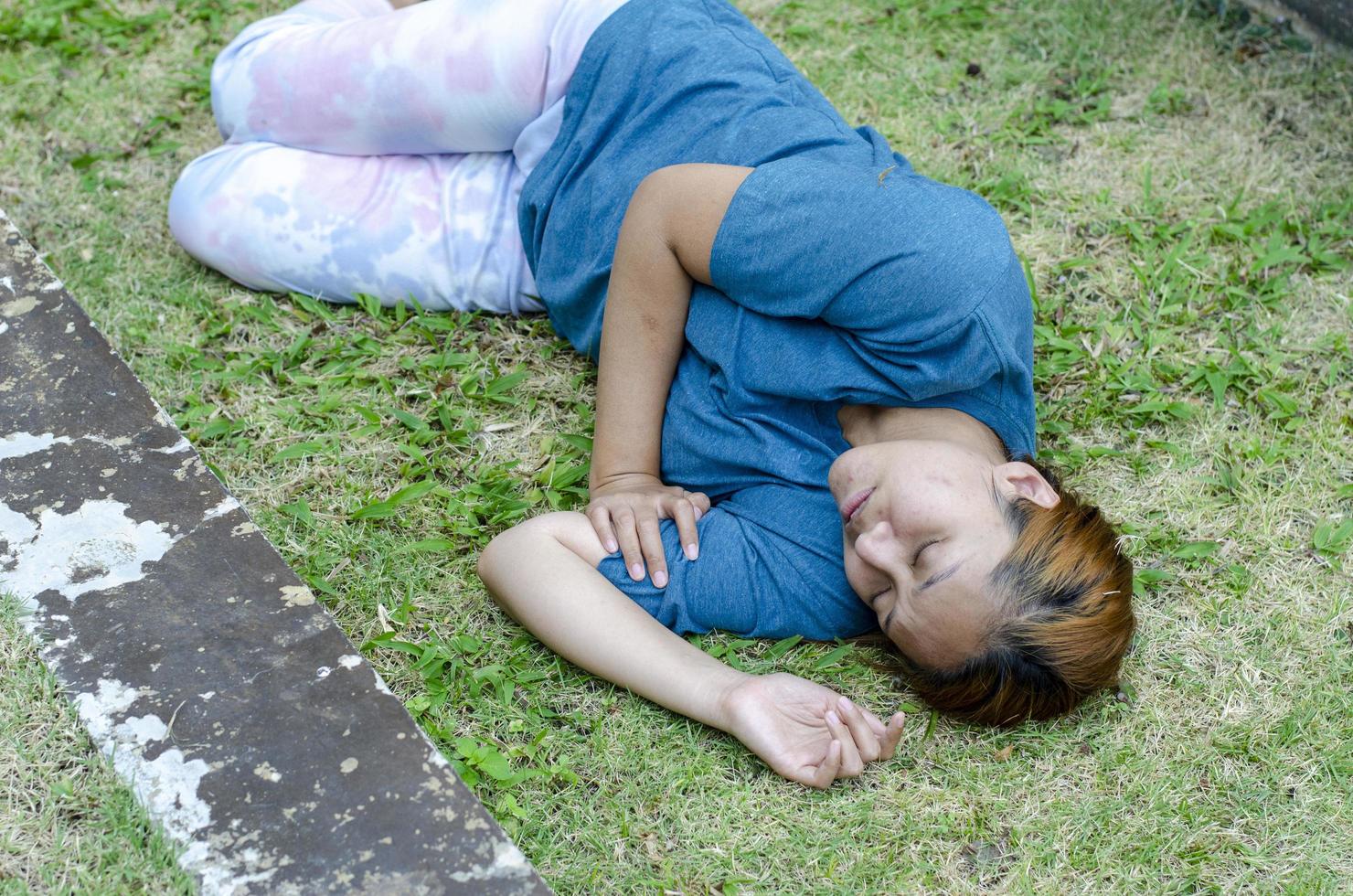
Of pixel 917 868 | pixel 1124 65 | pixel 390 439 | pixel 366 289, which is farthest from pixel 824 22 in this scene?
pixel 917 868

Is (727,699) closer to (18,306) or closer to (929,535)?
(929,535)

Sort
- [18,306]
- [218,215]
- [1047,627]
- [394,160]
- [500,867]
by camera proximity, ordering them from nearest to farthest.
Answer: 1. [500,867]
2. [1047,627]
3. [18,306]
4. [218,215]
5. [394,160]

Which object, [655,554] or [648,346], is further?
[648,346]

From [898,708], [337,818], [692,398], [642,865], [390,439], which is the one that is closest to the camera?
[337,818]

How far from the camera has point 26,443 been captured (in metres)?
2.44

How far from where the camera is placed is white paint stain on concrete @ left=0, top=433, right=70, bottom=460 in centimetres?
242

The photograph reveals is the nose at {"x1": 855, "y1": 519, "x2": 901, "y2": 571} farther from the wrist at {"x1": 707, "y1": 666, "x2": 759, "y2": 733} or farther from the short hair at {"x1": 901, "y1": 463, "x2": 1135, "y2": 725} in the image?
the wrist at {"x1": 707, "y1": 666, "x2": 759, "y2": 733}

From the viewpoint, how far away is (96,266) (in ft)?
11.0

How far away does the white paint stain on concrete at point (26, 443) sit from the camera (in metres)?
2.42

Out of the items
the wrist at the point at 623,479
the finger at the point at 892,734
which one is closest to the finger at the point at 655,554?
the wrist at the point at 623,479

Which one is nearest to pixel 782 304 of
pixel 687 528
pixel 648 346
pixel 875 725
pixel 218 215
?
pixel 648 346

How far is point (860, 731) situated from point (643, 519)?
612 mm

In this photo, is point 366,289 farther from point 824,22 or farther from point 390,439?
point 824,22

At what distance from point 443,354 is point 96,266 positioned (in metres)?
1.04
